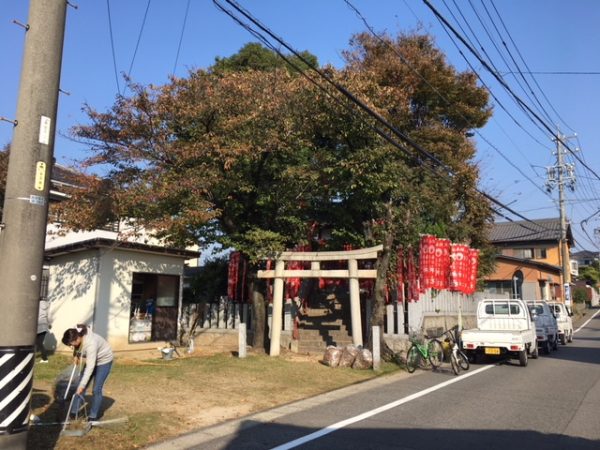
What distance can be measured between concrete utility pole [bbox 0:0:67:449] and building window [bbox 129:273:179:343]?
11.3 meters

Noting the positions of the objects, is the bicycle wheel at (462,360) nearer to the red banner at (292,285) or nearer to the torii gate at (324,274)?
the torii gate at (324,274)

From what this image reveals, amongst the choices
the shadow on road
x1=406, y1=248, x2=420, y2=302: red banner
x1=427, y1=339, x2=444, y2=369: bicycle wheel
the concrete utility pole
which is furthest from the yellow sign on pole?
→ x1=406, y1=248, x2=420, y2=302: red banner

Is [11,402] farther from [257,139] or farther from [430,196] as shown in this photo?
[430,196]

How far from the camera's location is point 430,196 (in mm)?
18828

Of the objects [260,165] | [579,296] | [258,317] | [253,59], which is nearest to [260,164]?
[260,165]

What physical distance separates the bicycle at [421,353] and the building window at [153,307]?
8414 mm

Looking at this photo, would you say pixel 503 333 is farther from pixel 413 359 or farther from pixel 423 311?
pixel 413 359

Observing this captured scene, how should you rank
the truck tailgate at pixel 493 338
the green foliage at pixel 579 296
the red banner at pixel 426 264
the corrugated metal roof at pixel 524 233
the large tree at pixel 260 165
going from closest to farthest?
the large tree at pixel 260 165, the truck tailgate at pixel 493 338, the red banner at pixel 426 264, the corrugated metal roof at pixel 524 233, the green foliage at pixel 579 296

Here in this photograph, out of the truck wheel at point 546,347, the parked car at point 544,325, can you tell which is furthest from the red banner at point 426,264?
the truck wheel at point 546,347

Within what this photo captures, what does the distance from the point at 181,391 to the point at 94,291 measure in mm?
6462

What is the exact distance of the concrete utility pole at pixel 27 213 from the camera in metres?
5.07

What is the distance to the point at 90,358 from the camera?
275 inches

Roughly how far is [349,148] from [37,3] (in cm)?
999

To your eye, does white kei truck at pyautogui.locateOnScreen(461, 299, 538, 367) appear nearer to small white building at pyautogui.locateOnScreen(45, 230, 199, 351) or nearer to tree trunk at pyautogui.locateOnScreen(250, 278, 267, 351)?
tree trunk at pyautogui.locateOnScreen(250, 278, 267, 351)
